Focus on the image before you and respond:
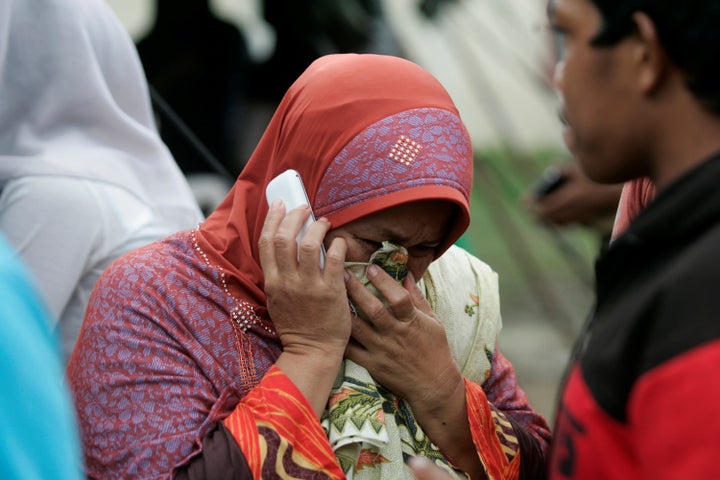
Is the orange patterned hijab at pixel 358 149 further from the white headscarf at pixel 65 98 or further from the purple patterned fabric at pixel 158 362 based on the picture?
the white headscarf at pixel 65 98

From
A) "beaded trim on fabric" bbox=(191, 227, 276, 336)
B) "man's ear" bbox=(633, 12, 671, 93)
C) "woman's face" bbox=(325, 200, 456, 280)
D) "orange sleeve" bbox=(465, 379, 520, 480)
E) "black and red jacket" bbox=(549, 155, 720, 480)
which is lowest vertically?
"orange sleeve" bbox=(465, 379, 520, 480)

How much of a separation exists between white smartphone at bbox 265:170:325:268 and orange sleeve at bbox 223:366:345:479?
29 centimetres

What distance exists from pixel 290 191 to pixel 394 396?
42 centimetres

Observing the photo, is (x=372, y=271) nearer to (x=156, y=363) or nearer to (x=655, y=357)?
(x=156, y=363)

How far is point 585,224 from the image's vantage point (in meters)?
4.39

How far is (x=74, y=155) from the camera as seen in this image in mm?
2250

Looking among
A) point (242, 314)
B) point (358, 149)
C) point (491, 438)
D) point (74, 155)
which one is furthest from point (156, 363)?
point (74, 155)

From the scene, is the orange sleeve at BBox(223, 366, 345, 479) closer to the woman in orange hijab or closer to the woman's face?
the woman in orange hijab

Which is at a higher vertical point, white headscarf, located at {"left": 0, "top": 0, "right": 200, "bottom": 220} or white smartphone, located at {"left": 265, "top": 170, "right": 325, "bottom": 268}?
white smartphone, located at {"left": 265, "top": 170, "right": 325, "bottom": 268}

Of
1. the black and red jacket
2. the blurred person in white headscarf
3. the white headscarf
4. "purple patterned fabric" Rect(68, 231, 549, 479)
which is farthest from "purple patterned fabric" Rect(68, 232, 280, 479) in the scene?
the black and red jacket

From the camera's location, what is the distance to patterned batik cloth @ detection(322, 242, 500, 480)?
1695 mm

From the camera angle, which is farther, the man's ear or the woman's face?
the woman's face

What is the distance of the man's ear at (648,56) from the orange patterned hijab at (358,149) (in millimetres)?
652

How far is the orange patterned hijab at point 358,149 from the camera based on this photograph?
176cm
